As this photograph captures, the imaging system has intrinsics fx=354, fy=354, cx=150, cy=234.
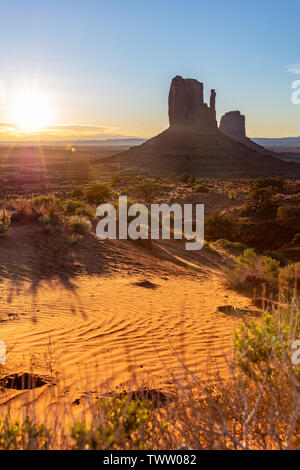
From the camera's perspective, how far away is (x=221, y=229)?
22031 millimetres

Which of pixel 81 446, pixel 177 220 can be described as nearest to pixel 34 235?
pixel 81 446

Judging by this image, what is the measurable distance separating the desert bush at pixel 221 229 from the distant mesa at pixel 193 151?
159ft

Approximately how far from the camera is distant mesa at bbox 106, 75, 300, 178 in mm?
80688

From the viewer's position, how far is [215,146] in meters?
101

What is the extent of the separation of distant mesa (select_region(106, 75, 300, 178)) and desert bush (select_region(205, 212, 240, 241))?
159 ft

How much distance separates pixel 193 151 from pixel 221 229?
256 feet

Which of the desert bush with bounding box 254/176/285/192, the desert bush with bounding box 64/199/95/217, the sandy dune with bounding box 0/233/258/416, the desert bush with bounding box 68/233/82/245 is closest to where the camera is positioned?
the sandy dune with bounding box 0/233/258/416

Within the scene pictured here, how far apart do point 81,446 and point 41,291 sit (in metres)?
7.40

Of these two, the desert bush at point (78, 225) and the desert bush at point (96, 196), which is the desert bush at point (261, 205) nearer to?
the desert bush at point (96, 196)

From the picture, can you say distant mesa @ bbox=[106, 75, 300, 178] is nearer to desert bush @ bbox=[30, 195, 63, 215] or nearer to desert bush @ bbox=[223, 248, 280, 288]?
desert bush @ bbox=[30, 195, 63, 215]

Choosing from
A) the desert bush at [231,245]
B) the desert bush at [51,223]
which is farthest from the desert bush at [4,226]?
the desert bush at [231,245]

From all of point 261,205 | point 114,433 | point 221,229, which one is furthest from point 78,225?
point 261,205

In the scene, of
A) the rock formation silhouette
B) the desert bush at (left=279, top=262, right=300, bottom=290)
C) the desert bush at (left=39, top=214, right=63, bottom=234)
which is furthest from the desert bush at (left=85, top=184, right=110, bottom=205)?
the rock formation silhouette

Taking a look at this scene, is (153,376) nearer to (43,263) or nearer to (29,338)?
(29,338)
